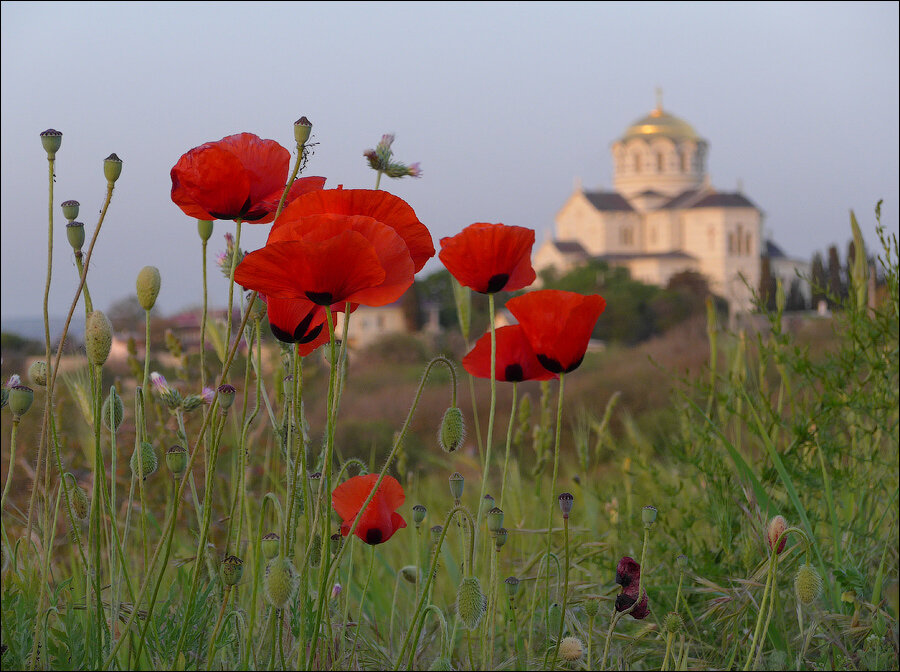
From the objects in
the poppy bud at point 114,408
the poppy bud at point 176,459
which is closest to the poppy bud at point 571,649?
the poppy bud at point 176,459

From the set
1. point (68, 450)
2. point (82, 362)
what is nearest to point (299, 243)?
point (82, 362)

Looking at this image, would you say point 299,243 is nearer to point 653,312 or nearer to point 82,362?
point 82,362

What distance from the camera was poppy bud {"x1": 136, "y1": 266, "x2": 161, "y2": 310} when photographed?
1078 millimetres

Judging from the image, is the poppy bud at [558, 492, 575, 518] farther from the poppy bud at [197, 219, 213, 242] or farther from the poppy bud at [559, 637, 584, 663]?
the poppy bud at [197, 219, 213, 242]

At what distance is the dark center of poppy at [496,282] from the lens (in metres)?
1.15

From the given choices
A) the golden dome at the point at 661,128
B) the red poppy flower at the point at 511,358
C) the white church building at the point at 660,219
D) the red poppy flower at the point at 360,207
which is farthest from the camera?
the golden dome at the point at 661,128

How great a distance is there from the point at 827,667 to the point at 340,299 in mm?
1170

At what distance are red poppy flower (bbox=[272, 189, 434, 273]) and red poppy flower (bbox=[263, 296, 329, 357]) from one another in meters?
0.09

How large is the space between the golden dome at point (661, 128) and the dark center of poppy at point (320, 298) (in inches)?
2535

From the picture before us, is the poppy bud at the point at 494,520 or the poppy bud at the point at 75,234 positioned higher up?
the poppy bud at the point at 75,234

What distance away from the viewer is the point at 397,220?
1.03 m

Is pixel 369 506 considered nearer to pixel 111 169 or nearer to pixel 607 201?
pixel 111 169

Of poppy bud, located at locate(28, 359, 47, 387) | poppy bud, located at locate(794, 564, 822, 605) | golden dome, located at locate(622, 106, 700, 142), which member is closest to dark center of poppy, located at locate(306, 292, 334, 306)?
poppy bud, located at locate(28, 359, 47, 387)

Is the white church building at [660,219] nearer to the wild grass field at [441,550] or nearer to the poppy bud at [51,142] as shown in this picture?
the wild grass field at [441,550]
